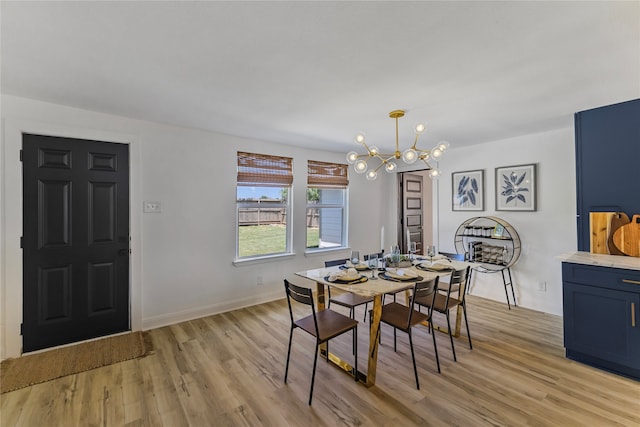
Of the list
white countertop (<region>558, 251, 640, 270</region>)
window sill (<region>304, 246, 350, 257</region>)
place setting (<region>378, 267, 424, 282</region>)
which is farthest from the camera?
window sill (<region>304, 246, 350, 257</region>)

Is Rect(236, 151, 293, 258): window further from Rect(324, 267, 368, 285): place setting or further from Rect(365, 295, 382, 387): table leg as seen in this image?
Rect(365, 295, 382, 387): table leg

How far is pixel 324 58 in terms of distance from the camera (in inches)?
74.7

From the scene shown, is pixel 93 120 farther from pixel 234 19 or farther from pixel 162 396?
pixel 162 396

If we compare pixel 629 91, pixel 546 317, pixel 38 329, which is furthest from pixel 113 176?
pixel 546 317

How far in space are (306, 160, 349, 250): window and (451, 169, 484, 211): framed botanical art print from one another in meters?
1.80

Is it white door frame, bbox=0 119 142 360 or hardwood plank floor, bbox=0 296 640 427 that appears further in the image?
white door frame, bbox=0 119 142 360

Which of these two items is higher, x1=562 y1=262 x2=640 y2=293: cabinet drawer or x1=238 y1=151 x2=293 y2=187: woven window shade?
x1=238 y1=151 x2=293 y2=187: woven window shade

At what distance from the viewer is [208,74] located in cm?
212

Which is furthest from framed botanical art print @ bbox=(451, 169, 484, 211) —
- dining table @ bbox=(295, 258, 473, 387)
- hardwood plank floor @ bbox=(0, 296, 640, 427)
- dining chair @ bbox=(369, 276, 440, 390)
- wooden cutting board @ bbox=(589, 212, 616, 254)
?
dining chair @ bbox=(369, 276, 440, 390)

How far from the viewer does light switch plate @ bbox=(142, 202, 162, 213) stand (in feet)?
10.5

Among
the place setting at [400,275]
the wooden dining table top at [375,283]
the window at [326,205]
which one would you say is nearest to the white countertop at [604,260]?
the wooden dining table top at [375,283]

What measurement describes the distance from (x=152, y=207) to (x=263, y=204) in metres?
1.43

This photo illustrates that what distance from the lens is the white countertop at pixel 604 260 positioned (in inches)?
88.7

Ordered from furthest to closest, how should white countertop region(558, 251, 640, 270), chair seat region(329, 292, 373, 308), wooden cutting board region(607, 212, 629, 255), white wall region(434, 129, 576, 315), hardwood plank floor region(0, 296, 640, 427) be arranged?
white wall region(434, 129, 576, 315), chair seat region(329, 292, 373, 308), wooden cutting board region(607, 212, 629, 255), white countertop region(558, 251, 640, 270), hardwood plank floor region(0, 296, 640, 427)
